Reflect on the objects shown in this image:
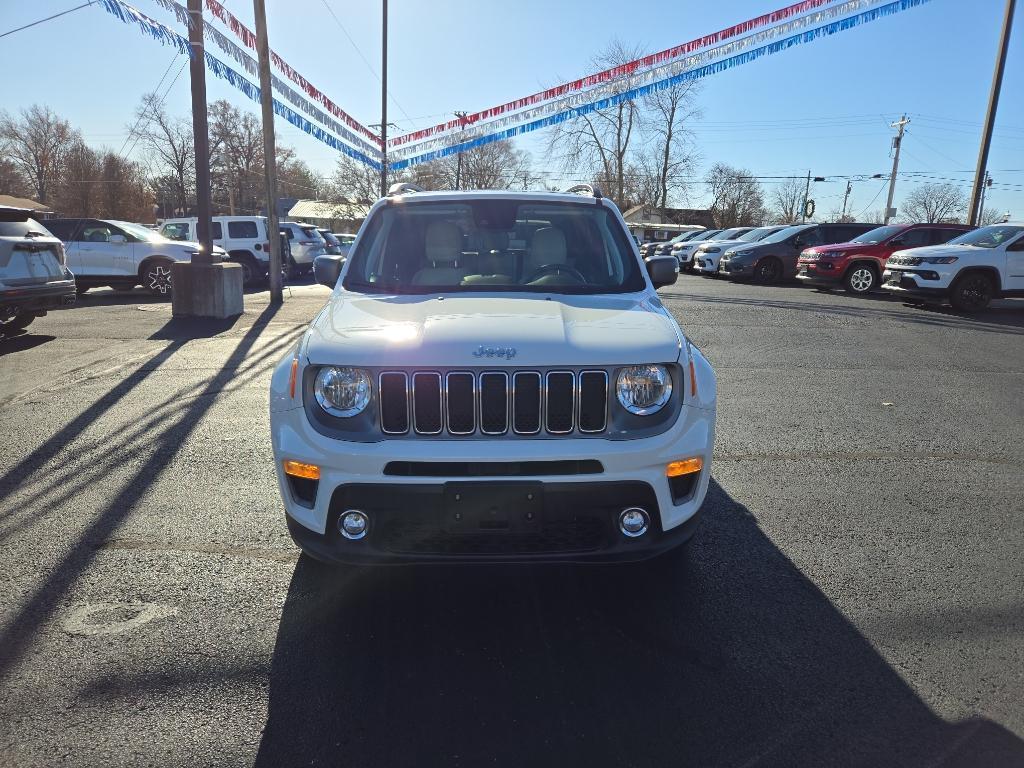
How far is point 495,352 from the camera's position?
2.72 meters

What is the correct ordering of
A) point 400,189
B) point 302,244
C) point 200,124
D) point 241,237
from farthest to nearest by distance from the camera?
1. point 302,244
2. point 241,237
3. point 200,124
4. point 400,189

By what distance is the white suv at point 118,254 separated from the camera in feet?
49.0

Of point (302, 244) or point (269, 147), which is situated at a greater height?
point (269, 147)

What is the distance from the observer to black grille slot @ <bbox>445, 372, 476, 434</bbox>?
2686 millimetres

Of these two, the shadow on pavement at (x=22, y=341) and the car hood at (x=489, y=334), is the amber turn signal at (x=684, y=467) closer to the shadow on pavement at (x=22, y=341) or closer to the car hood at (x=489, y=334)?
the car hood at (x=489, y=334)

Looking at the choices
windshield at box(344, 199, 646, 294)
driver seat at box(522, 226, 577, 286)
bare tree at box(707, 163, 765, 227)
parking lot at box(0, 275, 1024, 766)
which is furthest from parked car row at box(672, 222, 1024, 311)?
bare tree at box(707, 163, 765, 227)

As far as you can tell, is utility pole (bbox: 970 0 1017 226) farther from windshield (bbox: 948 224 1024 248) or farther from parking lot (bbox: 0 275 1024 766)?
parking lot (bbox: 0 275 1024 766)

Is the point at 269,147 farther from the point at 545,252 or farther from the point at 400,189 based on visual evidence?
the point at 545,252

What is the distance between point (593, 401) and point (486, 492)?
559 millimetres

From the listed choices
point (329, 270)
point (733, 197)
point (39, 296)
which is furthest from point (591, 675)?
point (733, 197)

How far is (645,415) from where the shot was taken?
278 cm

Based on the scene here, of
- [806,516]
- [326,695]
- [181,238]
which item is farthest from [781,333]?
[181,238]

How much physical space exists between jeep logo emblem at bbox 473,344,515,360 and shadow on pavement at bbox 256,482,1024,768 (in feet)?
3.77

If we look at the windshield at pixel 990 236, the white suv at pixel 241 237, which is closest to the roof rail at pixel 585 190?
the windshield at pixel 990 236
